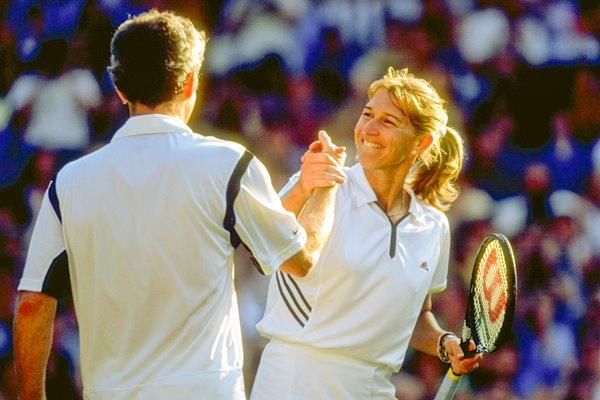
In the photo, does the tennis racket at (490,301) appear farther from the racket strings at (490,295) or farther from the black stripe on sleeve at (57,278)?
the black stripe on sleeve at (57,278)

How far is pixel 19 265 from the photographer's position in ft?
13.9

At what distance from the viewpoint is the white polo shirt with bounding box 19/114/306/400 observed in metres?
2.46

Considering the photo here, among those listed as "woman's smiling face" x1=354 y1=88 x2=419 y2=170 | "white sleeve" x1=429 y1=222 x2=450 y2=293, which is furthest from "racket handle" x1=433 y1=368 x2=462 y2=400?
"woman's smiling face" x1=354 y1=88 x2=419 y2=170

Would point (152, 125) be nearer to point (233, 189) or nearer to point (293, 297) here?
point (233, 189)

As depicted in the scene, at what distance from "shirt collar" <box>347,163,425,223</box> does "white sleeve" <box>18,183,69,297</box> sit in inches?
42.5

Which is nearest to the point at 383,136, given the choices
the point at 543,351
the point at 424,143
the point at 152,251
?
the point at 424,143

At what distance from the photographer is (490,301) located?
335 centimetres

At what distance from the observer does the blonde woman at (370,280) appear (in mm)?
3275

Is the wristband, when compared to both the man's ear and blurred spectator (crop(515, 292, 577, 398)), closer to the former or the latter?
blurred spectator (crop(515, 292, 577, 398))

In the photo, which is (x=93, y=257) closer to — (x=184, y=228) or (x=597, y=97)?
(x=184, y=228)

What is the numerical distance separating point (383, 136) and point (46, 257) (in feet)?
3.93

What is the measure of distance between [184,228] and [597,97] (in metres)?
2.59

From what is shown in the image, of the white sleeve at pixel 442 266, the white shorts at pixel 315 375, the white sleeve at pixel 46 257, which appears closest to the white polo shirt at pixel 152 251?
the white sleeve at pixel 46 257

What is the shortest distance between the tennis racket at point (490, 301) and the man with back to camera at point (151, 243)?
0.84m
